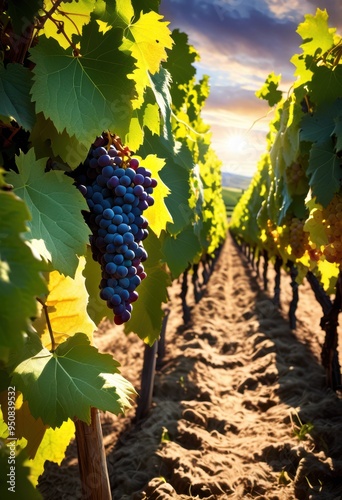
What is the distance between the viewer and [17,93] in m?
1.40

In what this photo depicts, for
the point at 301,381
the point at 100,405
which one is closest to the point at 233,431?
the point at 301,381

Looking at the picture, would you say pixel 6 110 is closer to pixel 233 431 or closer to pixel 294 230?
pixel 294 230

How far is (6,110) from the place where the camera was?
1343mm

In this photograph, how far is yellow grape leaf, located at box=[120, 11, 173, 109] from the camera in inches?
66.0

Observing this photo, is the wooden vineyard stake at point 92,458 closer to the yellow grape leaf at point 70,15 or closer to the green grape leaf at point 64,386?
the green grape leaf at point 64,386

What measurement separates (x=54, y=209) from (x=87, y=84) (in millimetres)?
407

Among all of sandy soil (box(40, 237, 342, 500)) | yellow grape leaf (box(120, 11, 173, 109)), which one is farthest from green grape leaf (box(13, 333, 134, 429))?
sandy soil (box(40, 237, 342, 500))

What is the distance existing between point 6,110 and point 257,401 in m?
Result: 5.41

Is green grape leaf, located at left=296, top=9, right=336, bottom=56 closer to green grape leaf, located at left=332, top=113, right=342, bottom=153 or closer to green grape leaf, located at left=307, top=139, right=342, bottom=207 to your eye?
green grape leaf, located at left=332, top=113, right=342, bottom=153

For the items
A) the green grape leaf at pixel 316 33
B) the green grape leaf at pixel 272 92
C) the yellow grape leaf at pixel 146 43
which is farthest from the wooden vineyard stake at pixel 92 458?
the green grape leaf at pixel 272 92

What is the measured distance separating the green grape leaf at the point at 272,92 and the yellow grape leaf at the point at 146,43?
3745 mm

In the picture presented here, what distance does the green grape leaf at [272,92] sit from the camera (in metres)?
5.59

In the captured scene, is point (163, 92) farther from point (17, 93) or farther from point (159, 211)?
point (17, 93)

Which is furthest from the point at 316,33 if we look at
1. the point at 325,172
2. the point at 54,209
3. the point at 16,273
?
the point at 16,273
